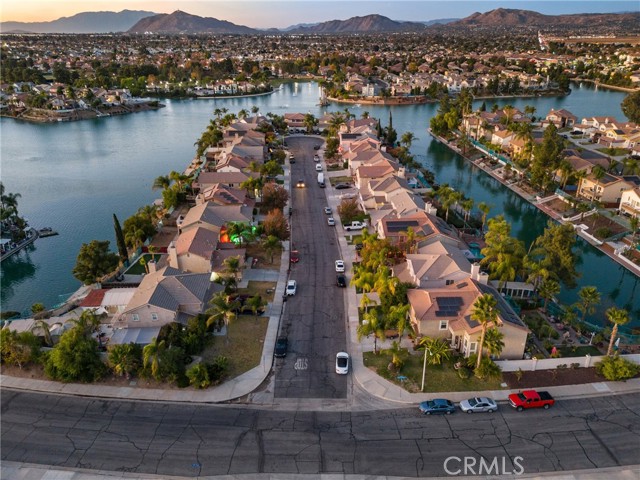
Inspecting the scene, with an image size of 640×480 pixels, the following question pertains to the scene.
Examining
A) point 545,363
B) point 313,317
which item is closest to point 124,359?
point 313,317

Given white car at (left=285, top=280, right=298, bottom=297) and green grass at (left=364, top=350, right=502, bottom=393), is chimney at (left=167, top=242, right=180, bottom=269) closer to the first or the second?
white car at (left=285, top=280, right=298, bottom=297)

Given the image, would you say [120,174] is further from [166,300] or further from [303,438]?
[303,438]

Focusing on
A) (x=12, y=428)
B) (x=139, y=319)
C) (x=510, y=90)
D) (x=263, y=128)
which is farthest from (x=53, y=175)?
(x=510, y=90)

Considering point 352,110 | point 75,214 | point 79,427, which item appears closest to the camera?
point 79,427

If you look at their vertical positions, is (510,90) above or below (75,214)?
above

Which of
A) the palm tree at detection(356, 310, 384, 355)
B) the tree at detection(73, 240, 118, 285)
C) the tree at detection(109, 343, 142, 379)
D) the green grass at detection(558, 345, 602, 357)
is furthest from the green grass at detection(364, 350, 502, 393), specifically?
the tree at detection(73, 240, 118, 285)

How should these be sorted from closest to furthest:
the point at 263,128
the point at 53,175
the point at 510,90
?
the point at 53,175
the point at 263,128
the point at 510,90

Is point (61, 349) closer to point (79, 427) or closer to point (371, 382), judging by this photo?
point (79, 427)

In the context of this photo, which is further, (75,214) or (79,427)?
(75,214)
